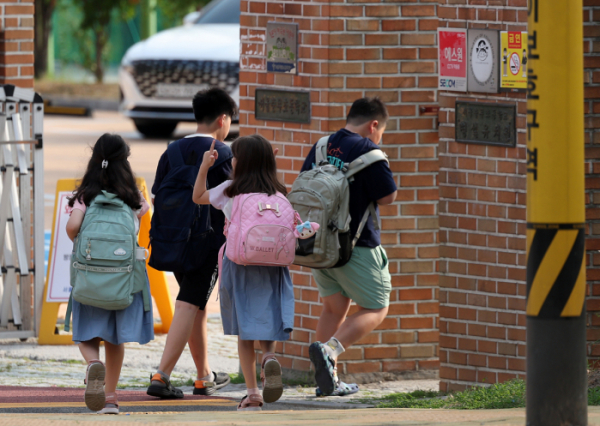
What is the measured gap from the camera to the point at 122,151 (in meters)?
5.90

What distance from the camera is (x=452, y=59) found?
6.48 metres

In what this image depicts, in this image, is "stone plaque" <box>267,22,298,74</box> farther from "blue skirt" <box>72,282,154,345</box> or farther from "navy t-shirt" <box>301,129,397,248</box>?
"blue skirt" <box>72,282,154,345</box>

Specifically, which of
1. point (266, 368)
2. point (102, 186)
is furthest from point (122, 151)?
point (266, 368)

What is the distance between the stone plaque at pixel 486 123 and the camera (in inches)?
245

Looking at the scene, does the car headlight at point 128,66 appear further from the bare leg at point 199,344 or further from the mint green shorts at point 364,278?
the mint green shorts at point 364,278

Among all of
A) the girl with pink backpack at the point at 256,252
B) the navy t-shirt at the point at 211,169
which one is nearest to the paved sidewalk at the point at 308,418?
the girl with pink backpack at the point at 256,252

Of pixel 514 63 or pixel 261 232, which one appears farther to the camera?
pixel 514 63

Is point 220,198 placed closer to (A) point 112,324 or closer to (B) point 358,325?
(A) point 112,324

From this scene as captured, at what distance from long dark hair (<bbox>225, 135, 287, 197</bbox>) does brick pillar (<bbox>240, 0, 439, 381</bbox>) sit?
1.20 m

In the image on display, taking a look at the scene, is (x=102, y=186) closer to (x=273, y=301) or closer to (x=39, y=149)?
(x=273, y=301)

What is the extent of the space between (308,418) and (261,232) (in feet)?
3.30

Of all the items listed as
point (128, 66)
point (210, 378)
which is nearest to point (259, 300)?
point (210, 378)

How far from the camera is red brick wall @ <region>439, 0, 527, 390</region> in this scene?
625cm

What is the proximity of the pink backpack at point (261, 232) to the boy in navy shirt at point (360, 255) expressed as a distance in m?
0.70
